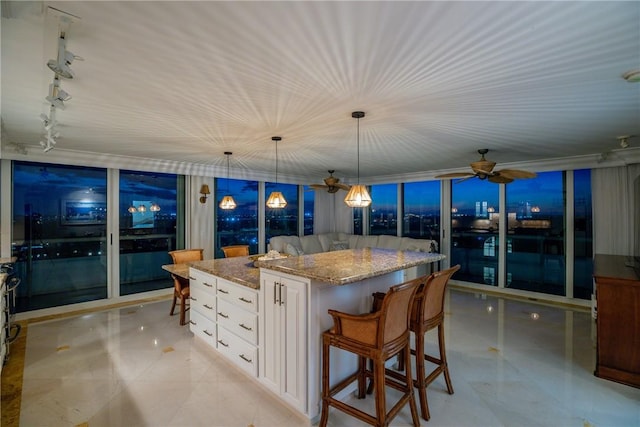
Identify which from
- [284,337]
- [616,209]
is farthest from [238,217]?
[616,209]

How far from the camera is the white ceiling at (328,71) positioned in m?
1.47

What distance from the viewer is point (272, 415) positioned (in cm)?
236

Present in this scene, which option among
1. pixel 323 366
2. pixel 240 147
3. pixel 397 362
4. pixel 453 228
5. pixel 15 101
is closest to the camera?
pixel 323 366

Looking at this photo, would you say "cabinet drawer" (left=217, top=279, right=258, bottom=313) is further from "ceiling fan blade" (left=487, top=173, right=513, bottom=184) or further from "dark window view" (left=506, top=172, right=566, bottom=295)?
"dark window view" (left=506, top=172, right=566, bottom=295)

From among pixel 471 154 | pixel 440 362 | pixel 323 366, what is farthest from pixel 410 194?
pixel 323 366

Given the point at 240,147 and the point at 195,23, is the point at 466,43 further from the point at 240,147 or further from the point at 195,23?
the point at 240,147

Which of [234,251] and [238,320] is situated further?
[234,251]

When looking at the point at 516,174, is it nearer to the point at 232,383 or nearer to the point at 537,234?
the point at 537,234

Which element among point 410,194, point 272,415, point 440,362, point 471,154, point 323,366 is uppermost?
point 471,154

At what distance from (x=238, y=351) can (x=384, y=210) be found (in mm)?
5923

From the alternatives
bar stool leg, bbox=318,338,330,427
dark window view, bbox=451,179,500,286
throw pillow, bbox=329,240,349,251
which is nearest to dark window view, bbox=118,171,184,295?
throw pillow, bbox=329,240,349,251

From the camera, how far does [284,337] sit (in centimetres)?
240

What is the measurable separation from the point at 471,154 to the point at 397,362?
3432mm

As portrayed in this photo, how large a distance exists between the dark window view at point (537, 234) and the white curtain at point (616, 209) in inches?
21.9
